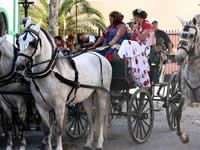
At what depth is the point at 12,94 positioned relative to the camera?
23.1 feet

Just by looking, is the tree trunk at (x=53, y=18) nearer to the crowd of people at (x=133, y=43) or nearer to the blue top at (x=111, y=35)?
the crowd of people at (x=133, y=43)

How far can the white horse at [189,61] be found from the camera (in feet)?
22.7

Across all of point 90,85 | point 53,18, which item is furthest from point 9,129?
point 53,18

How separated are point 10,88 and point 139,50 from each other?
2.43m

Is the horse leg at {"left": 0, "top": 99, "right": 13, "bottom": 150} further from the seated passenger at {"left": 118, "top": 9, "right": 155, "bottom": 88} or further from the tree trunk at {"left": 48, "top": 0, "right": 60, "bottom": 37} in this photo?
the tree trunk at {"left": 48, "top": 0, "right": 60, "bottom": 37}

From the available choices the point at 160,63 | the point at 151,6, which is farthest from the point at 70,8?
the point at 160,63

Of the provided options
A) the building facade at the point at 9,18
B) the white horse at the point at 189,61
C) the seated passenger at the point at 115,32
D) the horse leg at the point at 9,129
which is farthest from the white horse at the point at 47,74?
the building facade at the point at 9,18

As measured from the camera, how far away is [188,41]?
6.94 meters

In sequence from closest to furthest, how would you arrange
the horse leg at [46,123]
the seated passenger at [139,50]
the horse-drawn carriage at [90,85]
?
the horse-drawn carriage at [90,85], the horse leg at [46,123], the seated passenger at [139,50]

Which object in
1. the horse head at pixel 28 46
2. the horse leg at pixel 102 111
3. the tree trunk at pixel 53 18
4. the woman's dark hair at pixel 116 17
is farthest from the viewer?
the tree trunk at pixel 53 18

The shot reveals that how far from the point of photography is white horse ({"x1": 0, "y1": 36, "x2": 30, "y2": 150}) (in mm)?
7078

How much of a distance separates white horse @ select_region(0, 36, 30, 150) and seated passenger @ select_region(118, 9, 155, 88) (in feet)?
6.31

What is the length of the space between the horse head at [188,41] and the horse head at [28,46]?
2.10 meters

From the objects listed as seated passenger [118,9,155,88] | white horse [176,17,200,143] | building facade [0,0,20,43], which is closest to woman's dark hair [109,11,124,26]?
seated passenger [118,9,155,88]
